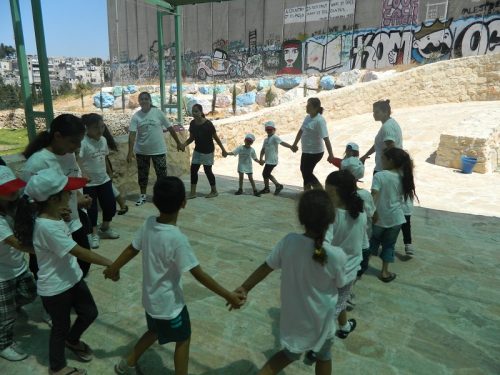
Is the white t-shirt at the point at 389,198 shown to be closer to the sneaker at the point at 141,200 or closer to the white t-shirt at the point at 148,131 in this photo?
the white t-shirt at the point at 148,131

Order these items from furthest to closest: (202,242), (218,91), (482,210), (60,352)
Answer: (218,91)
(482,210)
(202,242)
(60,352)

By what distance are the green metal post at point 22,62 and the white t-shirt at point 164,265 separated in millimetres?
3522

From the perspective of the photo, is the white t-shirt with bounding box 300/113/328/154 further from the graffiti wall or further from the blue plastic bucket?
the graffiti wall

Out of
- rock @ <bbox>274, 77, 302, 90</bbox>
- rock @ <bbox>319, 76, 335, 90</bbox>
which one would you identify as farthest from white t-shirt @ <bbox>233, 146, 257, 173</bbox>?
rock @ <bbox>274, 77, 302, 90</bbox>

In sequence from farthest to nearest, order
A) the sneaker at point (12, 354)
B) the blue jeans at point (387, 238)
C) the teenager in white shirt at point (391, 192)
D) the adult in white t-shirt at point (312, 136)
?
1. the adult in white t-shirt at point (312, 136)
2. the blue jeans at point (387, 238)
3. the teenager in white shirt at point (391, 192)
4. the sneaker at point (12, 354)

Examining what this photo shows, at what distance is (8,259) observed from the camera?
8.12 ft

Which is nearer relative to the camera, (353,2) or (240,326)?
(240,326)

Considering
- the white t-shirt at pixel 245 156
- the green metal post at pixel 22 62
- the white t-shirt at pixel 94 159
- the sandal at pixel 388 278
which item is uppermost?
the green metal post at pixel 22 62

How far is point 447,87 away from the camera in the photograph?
16609 mm

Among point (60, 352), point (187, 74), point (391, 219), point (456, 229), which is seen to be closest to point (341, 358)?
point (391, 219)

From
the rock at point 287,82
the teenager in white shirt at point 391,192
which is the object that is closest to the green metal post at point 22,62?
the teenager in white shirt at point 391,192

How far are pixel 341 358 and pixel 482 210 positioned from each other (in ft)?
21.6

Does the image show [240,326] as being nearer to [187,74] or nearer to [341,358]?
[341,358]

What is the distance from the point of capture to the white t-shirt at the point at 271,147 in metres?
6.77
